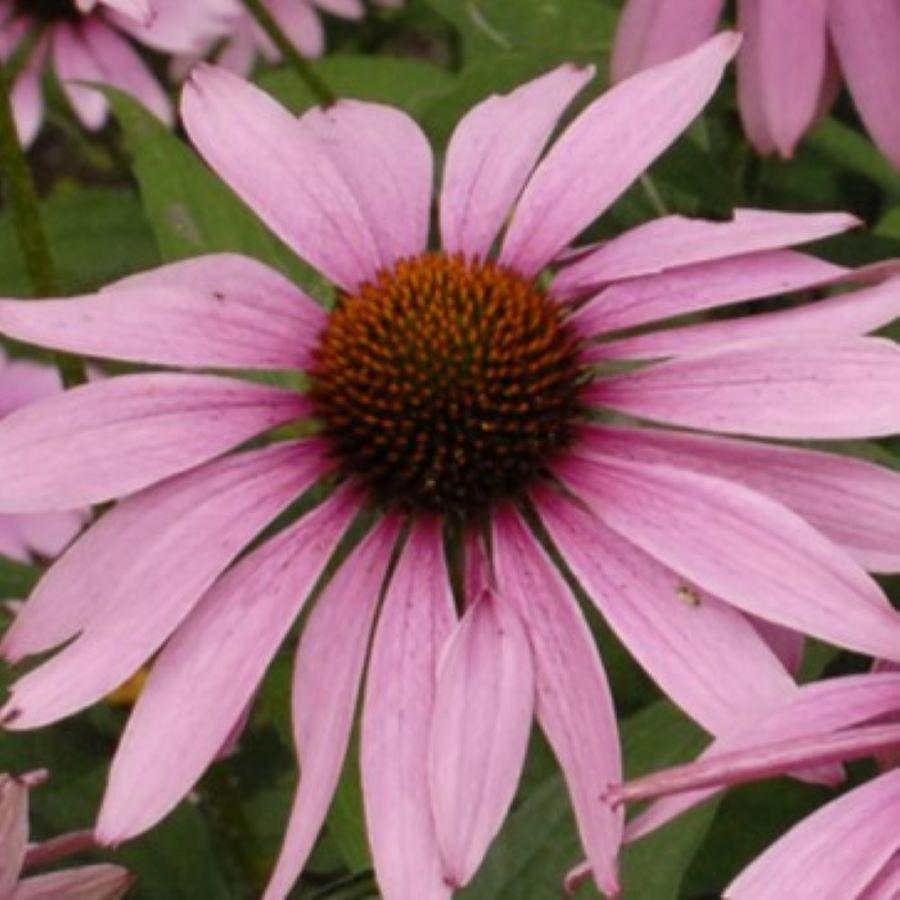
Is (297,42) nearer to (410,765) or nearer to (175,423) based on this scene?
(175,423)

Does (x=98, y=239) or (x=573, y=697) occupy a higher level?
(x=98, y=239)

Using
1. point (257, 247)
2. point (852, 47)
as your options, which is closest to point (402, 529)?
point (257, 247)

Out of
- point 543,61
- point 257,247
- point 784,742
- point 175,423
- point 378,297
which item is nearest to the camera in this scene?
point 784,742

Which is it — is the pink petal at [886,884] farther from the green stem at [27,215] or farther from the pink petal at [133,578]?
the green stem at [27,215]

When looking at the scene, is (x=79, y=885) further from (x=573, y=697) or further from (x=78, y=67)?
(x=78, y=67)

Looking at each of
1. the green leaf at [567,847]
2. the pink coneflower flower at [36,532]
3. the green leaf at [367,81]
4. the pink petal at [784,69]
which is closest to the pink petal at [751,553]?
the green leaf at [567,847]

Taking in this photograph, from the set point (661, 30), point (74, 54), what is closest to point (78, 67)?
point (74, 54)
